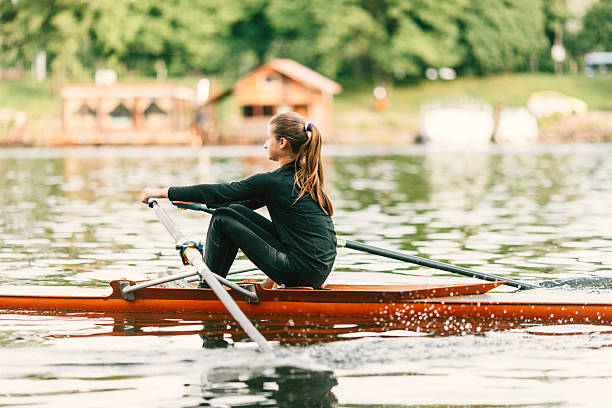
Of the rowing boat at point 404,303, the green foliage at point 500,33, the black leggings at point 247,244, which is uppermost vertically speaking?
the green foliage at point 500,33

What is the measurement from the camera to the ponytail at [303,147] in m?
8.30

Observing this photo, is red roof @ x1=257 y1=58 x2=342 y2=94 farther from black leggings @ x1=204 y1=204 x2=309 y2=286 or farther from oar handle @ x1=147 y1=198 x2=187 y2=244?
black leggings @ x1=204 y1=204 x2=309 y2=286

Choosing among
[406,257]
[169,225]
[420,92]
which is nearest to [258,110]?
[420,92]

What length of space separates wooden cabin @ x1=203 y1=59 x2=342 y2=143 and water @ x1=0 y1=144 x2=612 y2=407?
122 ft

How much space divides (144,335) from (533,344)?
9.38ft

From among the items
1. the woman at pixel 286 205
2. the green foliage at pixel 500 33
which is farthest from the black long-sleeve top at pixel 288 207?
the green foliage at pixel 500 33

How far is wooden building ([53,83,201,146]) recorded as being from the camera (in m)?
63.2

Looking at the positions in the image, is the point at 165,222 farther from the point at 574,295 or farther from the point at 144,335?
the point at 574,295

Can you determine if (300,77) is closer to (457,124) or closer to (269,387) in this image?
(457,124)

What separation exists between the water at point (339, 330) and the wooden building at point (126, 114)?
120 ft

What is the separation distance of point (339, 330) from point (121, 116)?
57.5 m

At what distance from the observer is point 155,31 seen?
77.5m

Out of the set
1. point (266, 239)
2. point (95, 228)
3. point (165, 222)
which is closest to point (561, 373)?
Result: point (266, 239)

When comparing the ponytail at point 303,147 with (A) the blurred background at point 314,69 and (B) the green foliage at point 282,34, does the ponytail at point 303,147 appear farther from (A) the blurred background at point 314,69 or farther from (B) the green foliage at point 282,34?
(B) the green foliage at point 282,34
